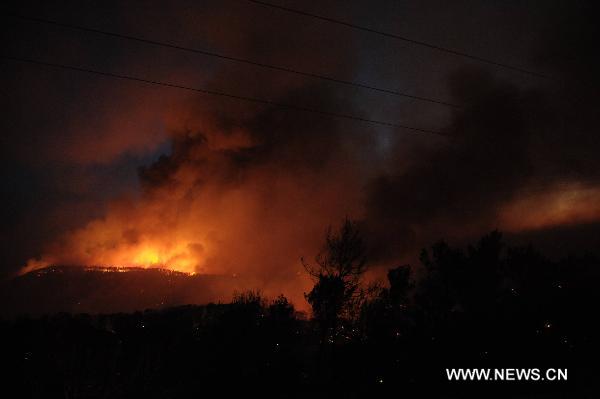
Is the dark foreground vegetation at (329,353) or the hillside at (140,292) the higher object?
the hillside at (140,292)

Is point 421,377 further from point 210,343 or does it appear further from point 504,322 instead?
point 210,343

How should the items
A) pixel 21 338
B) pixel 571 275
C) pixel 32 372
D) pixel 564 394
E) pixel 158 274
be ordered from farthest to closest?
1. pixel 158 274
2. pixel 571 275
3. pixel 21 338
4. pixel 32 372
5. pixel 564 394

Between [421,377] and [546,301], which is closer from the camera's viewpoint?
[421,377]

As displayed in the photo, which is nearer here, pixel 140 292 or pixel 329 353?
pixel 329 353

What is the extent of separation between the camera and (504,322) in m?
15.7

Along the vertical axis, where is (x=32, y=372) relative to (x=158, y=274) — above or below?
below

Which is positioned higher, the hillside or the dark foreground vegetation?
the hillside

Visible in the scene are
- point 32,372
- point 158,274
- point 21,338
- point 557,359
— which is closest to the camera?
point 32,372

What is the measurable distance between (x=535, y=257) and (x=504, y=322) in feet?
109

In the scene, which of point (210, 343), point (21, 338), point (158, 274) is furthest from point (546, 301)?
point (158, 274)

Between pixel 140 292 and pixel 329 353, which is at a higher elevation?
pixel 140 292

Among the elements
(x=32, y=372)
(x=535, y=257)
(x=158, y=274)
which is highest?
(x=158, y=274)

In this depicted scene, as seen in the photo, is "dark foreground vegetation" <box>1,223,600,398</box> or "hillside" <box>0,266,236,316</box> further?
"hillside" <box>0,266,236,316</box>

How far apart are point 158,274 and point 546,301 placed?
182 metres
